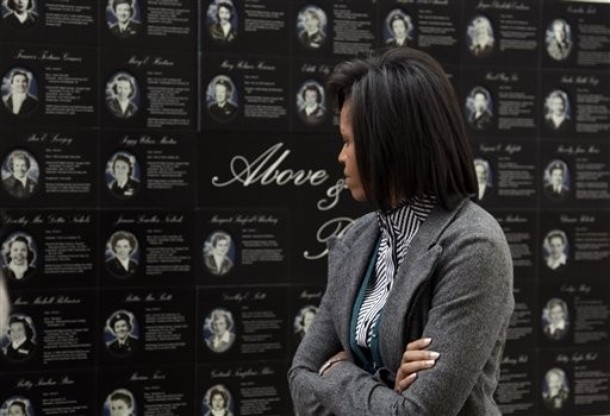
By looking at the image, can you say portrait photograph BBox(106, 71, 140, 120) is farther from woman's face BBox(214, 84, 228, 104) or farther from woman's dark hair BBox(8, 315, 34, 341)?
woman's dark hair BBox(8, 315, 34, 341)

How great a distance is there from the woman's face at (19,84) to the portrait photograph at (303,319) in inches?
54.5

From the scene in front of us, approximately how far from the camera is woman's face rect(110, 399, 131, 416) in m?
3.62

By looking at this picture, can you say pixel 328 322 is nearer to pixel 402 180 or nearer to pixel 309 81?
pixel 402 180

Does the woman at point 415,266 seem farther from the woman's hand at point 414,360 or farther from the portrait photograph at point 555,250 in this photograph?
the portrait photograph at point 555,250

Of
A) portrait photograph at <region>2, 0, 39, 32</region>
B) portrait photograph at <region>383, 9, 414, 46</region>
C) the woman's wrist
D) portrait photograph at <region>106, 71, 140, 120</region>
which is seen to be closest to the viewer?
the woman's wrist

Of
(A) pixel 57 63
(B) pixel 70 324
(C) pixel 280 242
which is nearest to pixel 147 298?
(B) pixel 70 324

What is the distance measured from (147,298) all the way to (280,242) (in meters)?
0.58

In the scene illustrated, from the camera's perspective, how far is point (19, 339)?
11.4 ft

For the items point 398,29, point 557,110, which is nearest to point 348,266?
point 398,29

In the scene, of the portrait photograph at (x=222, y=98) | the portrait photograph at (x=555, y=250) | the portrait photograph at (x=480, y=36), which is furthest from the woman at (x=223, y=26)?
the portrait photograph at (x=555, y=250)

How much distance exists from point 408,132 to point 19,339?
213 centimetres

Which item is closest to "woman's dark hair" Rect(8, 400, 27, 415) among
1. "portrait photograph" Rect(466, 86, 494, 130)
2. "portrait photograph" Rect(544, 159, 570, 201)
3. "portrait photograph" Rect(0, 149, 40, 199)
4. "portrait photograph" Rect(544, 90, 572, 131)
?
"portrait photograph" Rect(0, 149, 40, 199)

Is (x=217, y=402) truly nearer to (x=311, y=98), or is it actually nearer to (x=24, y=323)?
(x=24, y=323)

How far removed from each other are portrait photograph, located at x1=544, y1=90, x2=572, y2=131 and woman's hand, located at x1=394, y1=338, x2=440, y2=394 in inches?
101
